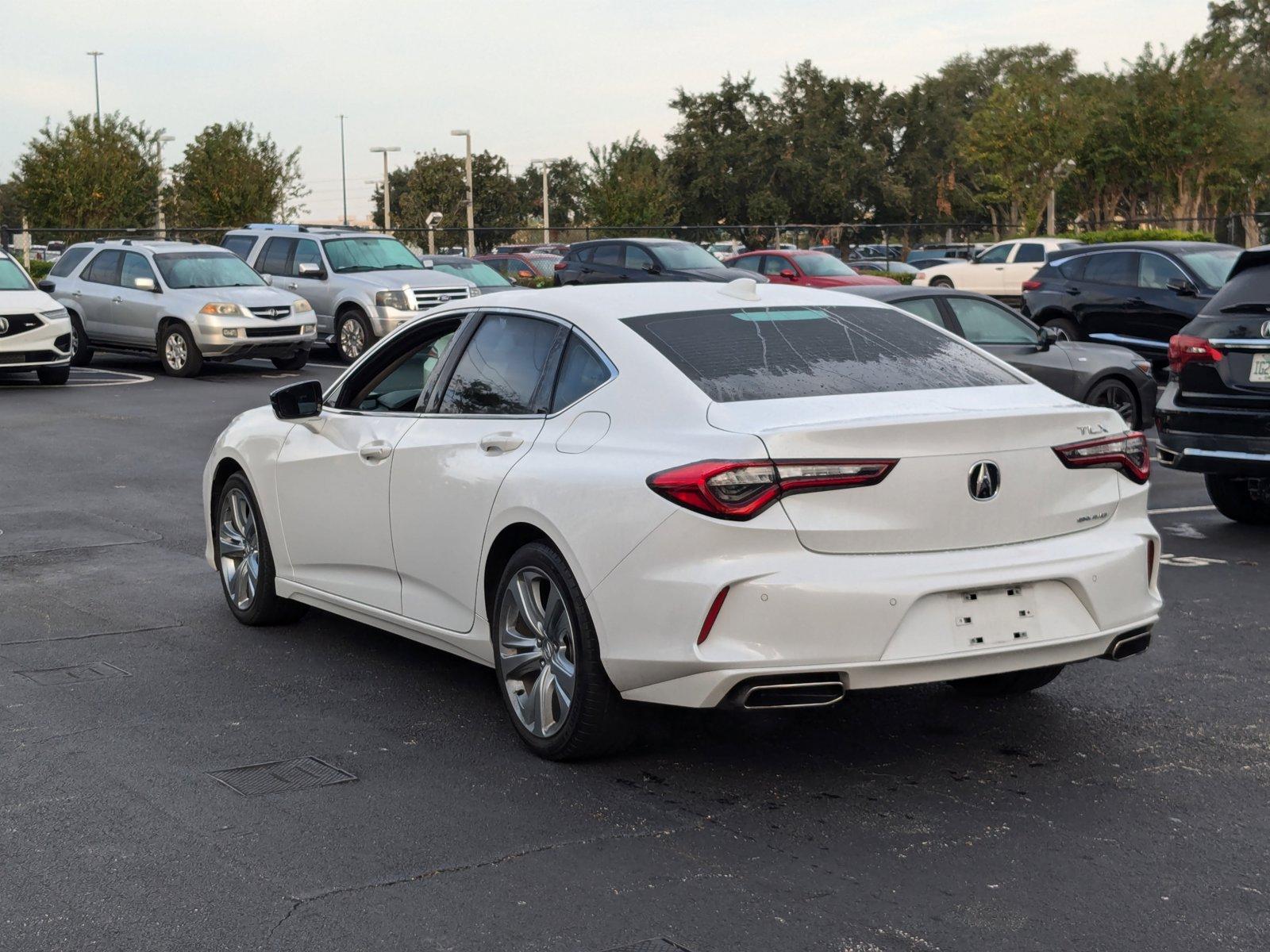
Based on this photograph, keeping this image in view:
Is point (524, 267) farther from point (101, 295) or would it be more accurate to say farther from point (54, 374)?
point (54, 374)

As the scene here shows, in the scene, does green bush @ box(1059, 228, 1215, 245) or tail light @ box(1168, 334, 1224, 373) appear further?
green bush @ box(1059, 228, 1215, 245)

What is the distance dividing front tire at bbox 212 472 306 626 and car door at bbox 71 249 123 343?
16.7 metres

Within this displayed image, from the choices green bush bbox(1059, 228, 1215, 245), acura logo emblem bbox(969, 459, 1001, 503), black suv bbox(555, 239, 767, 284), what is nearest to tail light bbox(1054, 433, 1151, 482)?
acura logo emblem bbox(969, 459, 1001, 503)

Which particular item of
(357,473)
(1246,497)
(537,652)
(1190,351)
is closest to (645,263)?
(1246,497)

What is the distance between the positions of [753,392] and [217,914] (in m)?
2.26

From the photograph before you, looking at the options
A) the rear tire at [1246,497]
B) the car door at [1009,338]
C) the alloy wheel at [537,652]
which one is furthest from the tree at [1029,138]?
the alloy wheel at [537,652]

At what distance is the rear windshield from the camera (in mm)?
5219

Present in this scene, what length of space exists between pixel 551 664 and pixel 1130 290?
663 inches

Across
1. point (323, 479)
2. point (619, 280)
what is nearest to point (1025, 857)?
point (323, 479)

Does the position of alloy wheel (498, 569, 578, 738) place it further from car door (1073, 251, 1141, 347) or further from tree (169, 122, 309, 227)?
tree (169, 122, 309, 227)

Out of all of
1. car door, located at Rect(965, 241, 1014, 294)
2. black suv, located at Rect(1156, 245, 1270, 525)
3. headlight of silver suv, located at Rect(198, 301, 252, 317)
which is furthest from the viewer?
car door, located at Rect(965, 241, 1014, 294)

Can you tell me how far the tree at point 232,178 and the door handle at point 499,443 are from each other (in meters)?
44.8

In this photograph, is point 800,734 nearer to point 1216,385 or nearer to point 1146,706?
point 1146,706

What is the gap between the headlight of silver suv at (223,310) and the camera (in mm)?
22188
